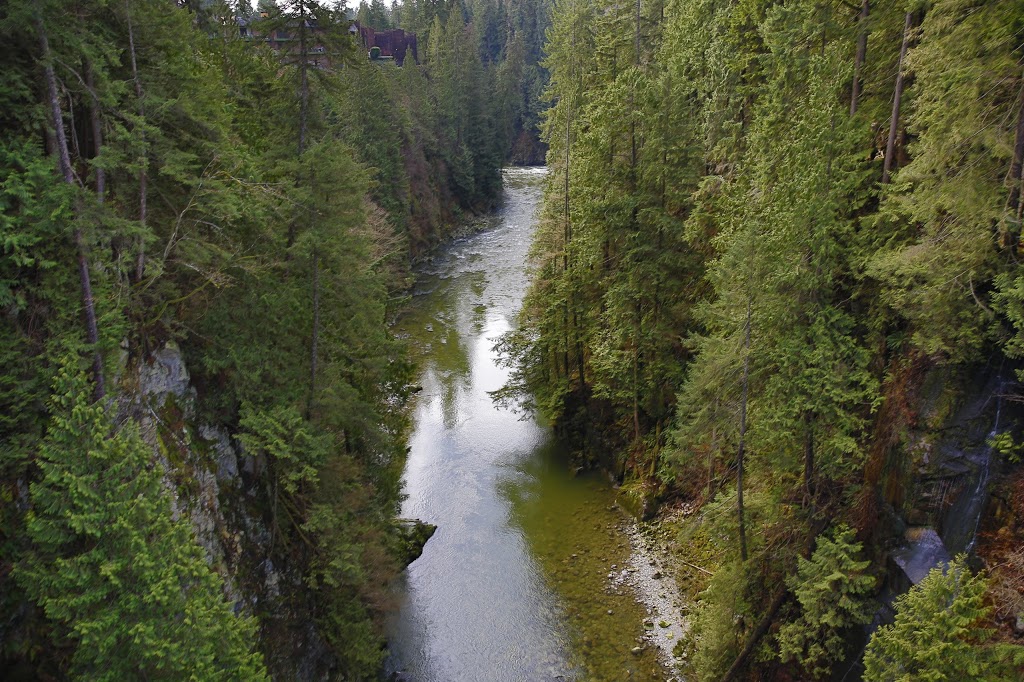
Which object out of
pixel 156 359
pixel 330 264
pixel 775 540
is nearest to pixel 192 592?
pixel 156 359

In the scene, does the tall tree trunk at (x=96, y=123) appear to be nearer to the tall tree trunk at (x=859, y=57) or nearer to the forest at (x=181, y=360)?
the forest at (x=181, y=360)

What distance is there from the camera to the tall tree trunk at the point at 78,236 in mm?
9984

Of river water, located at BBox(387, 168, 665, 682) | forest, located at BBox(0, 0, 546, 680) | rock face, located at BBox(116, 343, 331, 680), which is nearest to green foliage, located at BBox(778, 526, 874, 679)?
river water, located at BBox(387, 168, 665, 682)

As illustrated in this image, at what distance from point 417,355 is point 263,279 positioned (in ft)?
69.7

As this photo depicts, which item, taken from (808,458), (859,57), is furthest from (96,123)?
(859,57)

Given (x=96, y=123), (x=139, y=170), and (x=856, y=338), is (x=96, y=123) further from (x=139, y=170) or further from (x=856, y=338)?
(x=856, y=338)

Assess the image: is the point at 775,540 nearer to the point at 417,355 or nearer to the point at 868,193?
the point at 868,193

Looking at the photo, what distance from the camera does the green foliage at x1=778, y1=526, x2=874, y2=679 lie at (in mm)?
11312

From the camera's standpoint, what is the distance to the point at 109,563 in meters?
8.03

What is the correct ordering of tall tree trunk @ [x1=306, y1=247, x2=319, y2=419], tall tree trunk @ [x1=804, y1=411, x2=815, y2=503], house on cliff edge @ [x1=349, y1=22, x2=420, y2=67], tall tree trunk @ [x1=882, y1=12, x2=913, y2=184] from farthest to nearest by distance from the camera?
house on cliff edge @ [x1=349, y1=22, x2=420, y2=67] < tall tree trunk @ [x1=306, y1=247, x2=319, y2=419] < tall tree trunk @ [x1=882, y1=12, x2=913, y2=184] < tall tree trunk @ [x1=804, y1=411, x2=815, y2=503]

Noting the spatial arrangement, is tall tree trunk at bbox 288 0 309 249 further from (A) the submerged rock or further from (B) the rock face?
(A) the submerged rock

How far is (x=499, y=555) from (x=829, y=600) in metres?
11.2

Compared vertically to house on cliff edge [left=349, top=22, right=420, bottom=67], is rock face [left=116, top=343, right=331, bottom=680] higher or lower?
lower

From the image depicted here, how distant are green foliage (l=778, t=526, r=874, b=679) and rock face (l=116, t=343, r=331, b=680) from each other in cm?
990
